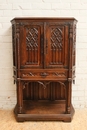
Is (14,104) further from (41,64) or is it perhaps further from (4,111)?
(41,64)

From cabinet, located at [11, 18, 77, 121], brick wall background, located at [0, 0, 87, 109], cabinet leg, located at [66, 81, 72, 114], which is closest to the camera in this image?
cabinet, located at [11, 18, 77, 121]

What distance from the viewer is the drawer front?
96.0 inches

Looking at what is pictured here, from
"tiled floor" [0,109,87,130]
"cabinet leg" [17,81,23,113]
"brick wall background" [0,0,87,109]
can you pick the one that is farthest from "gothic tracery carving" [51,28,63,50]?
"tiled floor" [0,109,87,130]

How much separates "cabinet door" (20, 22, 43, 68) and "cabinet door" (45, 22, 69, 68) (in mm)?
93

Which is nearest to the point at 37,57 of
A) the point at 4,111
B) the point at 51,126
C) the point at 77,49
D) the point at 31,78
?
the point at 31,78

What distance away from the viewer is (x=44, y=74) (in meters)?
2.44

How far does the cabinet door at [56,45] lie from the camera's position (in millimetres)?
2369

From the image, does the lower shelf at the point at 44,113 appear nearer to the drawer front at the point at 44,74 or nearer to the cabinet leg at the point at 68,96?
the cabinet leg at the point at 68,96

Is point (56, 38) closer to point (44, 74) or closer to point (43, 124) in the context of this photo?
point (44, 74)

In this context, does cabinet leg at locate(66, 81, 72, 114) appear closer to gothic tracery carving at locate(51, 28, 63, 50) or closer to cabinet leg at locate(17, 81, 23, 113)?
gothic tracery carving at locate(51, 28, 63, 50)

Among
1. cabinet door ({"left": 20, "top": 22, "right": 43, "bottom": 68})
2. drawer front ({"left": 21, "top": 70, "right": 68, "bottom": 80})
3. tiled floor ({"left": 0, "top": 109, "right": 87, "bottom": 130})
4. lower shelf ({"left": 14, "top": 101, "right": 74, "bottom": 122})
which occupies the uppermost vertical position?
cabinet door ({"left": 20, "top": 22, "right": 43, "bottom": 68})

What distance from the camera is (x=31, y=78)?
2.46 m

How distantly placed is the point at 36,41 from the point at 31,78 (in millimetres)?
503

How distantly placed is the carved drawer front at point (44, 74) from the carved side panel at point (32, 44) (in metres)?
0.14
